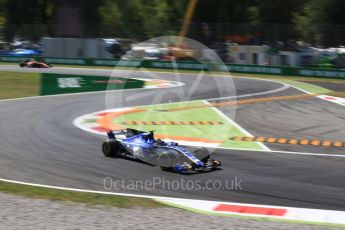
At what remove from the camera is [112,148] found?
1263 cm

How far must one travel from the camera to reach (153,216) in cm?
798

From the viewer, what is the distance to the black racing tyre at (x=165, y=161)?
36.9ft

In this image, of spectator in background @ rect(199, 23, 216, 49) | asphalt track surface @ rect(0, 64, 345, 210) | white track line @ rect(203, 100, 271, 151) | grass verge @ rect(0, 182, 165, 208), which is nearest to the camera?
grass verge @ rect(0, 182, 165, 208)

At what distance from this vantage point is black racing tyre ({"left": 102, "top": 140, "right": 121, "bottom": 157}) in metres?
12.6

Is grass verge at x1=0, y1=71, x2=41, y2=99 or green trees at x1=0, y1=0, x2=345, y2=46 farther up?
green trees at x1=0, y1=0, x2=345, y2=46

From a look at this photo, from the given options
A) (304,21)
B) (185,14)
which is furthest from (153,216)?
(185,14)

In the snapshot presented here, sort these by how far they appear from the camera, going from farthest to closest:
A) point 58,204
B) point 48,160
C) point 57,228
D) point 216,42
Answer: point 216,42 < point 48,160 < point 58,204 < point 57,228

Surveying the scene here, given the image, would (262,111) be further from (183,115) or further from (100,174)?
(100,174)

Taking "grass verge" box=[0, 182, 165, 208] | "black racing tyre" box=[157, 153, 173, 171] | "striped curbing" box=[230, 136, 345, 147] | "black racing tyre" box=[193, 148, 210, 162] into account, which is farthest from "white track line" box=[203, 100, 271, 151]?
"grass verge" box=[0, 182, 165, 208]

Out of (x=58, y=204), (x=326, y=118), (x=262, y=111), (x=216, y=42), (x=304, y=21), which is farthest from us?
(x=304, y=21)

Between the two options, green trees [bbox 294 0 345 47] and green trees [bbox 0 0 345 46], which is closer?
green trees [bbox 0 0 345 46]

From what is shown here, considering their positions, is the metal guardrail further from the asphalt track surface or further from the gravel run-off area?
the gravel run-off area

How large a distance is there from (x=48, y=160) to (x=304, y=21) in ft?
166

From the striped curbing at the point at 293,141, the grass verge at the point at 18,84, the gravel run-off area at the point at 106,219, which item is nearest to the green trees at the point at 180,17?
the grass verge at the point at 18,84
